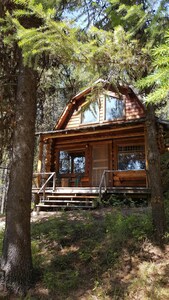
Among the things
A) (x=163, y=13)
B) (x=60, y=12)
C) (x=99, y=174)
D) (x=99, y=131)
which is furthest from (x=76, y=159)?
(x=163, y=13)

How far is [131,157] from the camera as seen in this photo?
1384 centimetres

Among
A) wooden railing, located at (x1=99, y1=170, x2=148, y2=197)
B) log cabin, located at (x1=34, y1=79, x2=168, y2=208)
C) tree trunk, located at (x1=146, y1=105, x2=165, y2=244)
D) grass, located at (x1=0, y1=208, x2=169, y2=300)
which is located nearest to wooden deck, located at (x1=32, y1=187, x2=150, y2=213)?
log cabin, located at (x1=34, y1=79, x2=168, y2=208)

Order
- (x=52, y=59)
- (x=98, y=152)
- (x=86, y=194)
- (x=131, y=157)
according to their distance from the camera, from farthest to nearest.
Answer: (x=98, y=152)
(x=131, y=157)
(x=86, y=194)
(x=52, y=59)

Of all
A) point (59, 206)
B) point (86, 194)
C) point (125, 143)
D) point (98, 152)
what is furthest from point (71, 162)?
point (59, 206)

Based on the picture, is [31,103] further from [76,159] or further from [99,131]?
[76,159]

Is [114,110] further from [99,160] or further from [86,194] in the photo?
[86,194]

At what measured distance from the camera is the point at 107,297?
4.56 metres

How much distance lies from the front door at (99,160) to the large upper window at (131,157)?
797 mm

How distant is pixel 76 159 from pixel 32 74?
10958 millimetres

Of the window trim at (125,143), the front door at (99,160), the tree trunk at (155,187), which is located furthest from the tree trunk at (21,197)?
the front door at (99,160)

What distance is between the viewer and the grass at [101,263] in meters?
4.66

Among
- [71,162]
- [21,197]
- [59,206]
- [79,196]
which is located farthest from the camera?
[71,162]

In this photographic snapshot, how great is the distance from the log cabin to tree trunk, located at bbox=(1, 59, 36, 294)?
5.73 m

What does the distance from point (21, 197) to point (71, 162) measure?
11.4 m
